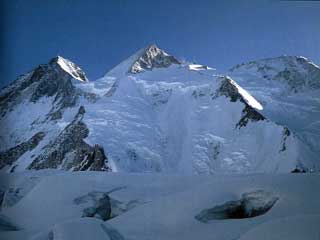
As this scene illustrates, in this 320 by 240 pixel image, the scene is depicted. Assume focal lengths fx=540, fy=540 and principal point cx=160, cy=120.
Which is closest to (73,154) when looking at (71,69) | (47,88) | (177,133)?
(177,133)

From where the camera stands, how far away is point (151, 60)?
417 feet

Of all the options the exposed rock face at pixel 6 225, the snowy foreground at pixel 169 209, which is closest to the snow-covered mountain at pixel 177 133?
the snowy foreground at pixel 169 209

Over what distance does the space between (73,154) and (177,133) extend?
15621 millimetres

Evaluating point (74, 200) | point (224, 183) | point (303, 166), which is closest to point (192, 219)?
point (224, 183)

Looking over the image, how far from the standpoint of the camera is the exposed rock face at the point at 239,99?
2689 inches

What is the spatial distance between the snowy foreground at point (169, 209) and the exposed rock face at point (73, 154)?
47.5m

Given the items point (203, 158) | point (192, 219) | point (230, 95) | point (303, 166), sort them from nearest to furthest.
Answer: point (192, 219) → point (303, 166) → point (203, 158) → point (230, 95)

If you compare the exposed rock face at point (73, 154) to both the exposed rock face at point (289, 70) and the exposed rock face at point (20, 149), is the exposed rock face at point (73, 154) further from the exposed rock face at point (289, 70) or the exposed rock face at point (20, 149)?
the exposed rock face at point (289, 70)

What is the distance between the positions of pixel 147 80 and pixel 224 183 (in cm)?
7787

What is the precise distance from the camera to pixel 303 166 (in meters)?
54.1

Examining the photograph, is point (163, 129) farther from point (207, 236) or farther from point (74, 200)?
point (207, 236)

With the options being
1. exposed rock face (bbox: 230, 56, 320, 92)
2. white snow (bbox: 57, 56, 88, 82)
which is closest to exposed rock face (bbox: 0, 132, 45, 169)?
white snow (bbox: 57, 56, 88, 82)

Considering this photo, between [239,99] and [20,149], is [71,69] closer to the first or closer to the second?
[20,149]

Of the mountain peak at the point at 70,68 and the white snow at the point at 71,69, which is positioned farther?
the mountain peak at the point at 70,68
